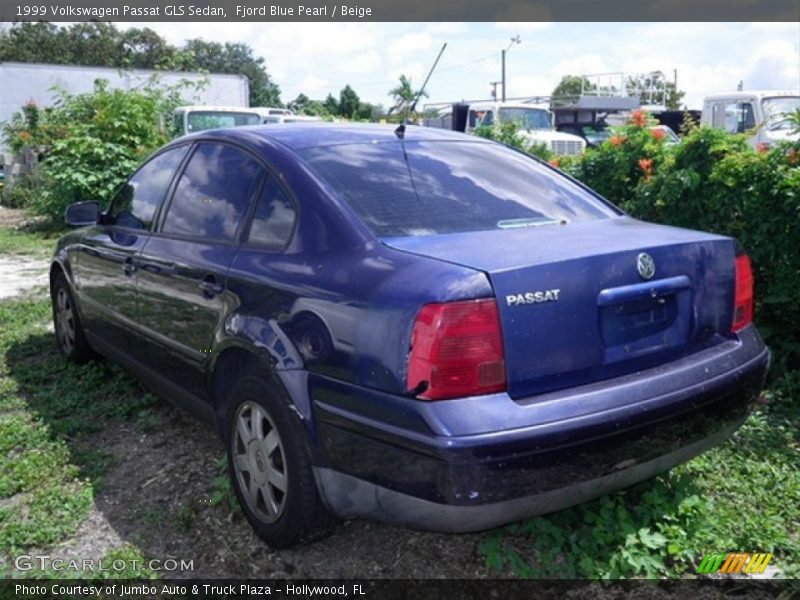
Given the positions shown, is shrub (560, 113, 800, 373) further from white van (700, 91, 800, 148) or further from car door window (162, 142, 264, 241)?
white van (700, 91, 800, 148)

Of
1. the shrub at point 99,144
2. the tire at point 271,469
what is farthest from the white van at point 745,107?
the tire at point 271,469

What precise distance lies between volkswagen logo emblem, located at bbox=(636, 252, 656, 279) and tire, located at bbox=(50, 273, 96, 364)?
12.6ft

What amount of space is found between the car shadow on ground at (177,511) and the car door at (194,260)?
18.3 inches

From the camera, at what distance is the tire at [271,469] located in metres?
2.77

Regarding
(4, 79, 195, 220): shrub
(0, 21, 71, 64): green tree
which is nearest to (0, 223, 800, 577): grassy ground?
(4, 79, 195, 220): shrub

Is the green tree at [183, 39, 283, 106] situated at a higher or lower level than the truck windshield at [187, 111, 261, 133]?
higher

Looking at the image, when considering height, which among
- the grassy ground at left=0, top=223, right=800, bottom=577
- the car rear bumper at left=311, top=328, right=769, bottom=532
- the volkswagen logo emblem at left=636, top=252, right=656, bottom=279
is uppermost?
the volkswagen logo emblem at left=636, top=252, right=656, bottom=279

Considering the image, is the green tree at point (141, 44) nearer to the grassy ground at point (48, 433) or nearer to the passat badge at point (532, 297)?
the grassy ground at point (48, 433)

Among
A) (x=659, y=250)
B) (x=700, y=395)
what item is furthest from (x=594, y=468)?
(x=659, y=250)

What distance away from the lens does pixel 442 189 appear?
314 cm

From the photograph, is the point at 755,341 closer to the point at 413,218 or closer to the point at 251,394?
the point at 413,218

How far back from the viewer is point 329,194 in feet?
9.49

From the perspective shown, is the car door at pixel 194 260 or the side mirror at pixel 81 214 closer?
the car door at pixel 194 260

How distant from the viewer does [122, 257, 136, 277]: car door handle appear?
4059 millimetres
